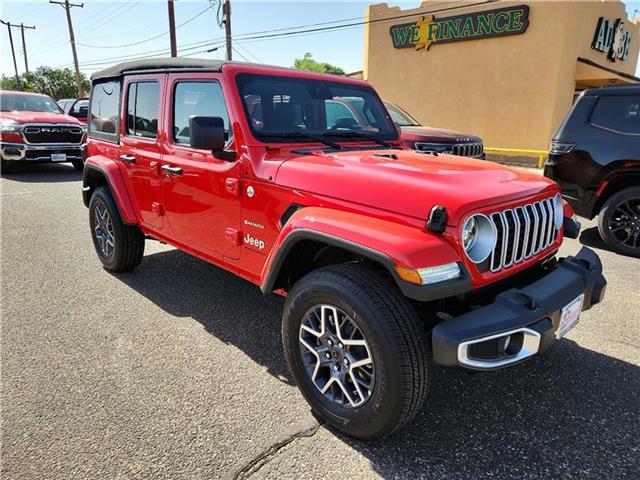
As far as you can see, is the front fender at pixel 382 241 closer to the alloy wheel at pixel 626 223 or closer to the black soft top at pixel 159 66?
the black soft top at pixel 159 66

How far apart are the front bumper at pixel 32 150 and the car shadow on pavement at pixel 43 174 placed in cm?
43

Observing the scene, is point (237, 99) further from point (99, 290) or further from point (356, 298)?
point (99, 290)

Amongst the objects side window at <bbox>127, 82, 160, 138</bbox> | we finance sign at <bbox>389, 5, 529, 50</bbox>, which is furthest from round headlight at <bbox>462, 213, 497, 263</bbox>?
we finance sign at <bbox>389, 5, 529, 50</bbox>

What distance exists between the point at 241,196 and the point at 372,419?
5.09 feet

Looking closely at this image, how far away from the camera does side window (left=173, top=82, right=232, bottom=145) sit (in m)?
3.17

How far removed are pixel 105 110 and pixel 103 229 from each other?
1.16 metres

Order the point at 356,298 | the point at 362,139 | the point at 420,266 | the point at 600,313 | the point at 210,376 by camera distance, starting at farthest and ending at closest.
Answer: the point at 600,313 < the point at 362,139 < the point at 210,376 < the point at 356,298 < the point at 420,266

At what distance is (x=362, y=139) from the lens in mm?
3559

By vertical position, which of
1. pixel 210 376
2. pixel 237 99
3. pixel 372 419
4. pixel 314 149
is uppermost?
pixel 237 99

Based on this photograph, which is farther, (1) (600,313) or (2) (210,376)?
(1) (600,313)

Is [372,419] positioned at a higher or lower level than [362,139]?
lower

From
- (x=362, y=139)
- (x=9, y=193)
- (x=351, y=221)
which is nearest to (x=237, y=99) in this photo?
(x=362, y=139)

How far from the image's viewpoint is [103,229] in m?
4.69

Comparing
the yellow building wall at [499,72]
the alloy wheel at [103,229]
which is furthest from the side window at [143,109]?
the yellow building wall at [499,72]
